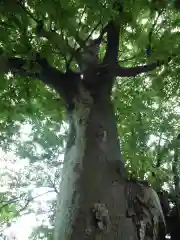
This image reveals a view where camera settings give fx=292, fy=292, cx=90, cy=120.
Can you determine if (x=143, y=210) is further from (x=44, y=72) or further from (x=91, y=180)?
(x=44, y=72)

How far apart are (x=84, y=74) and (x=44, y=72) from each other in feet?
0.94

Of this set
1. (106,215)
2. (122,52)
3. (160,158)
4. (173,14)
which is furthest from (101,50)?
(106,215)

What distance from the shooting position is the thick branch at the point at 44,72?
5.91 ft

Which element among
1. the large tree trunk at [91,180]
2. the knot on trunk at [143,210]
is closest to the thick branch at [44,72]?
the large tree trunk at [91,180]

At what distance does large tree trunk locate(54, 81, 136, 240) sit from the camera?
1237 millimetres

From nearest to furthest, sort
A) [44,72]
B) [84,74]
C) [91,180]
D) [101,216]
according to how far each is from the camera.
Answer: [101,216], [91,180], [44,72], [84,74]

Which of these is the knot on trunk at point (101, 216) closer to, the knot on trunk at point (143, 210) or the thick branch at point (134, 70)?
the knot on trunk at point (143, 210)

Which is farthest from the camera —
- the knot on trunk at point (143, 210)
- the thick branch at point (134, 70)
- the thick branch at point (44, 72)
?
the thick branch at point (134, 70)

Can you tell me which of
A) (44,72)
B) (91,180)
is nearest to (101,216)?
(91,180)

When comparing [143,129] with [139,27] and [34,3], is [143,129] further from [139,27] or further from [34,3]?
[34,3]

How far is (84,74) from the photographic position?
2027 millimetres

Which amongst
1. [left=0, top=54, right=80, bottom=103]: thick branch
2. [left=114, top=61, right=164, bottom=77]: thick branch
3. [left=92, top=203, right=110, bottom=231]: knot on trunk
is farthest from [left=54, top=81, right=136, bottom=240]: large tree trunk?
[left=114, top=61, right=164, bottom=77]: thick branch

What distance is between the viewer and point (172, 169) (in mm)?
2074

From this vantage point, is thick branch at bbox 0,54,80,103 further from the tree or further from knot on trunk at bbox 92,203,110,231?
knot on trunk at bbox 92,203,110,231
